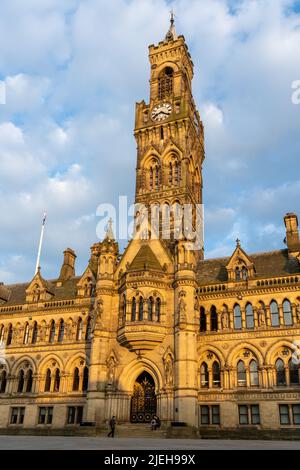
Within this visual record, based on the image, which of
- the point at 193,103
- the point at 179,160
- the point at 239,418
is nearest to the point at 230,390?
the point at 239,418

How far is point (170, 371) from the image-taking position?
32344mm

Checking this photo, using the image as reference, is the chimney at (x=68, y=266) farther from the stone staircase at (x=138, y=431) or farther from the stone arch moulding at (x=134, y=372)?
the stone staircase at (x=138, y=431)

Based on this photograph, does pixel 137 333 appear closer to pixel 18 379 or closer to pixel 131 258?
pixel 131 258

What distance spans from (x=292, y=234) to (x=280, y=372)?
13403 mm

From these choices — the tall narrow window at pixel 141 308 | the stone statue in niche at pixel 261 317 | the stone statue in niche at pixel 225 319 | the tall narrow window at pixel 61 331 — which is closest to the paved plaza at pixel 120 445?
the stone statue in niche at pixel 261 317

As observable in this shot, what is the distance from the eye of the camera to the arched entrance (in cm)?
3344

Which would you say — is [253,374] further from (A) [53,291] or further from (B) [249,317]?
(A) [53,291]

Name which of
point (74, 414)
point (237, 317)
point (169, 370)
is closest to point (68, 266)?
point (74, 414)

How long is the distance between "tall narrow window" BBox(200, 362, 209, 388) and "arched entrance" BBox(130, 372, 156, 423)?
4.05m

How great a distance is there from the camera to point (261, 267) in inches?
1506

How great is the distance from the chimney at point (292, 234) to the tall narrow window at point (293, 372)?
9.97 metres

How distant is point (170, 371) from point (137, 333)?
3.81m

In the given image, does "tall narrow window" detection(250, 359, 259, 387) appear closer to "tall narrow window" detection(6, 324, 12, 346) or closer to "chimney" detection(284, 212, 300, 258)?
"chimney" detection(284, 212, 300, 258)

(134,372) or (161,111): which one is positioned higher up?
(161,111)
